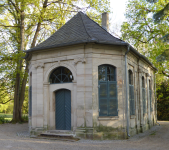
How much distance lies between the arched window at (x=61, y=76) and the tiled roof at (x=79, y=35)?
139 cm

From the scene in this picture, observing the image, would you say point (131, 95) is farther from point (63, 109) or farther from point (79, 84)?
point (63, 109)

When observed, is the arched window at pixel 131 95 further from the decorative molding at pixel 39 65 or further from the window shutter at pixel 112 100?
the decorative molding at pixel 39 65

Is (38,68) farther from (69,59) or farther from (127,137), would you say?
(127,137)

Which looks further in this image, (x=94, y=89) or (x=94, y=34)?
(x=94, y=34)

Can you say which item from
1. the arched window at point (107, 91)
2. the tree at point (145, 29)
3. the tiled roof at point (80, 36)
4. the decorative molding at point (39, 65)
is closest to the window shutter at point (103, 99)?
the arched window at point (107, 91)

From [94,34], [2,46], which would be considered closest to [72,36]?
[94,34]

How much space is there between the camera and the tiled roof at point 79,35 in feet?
35.4

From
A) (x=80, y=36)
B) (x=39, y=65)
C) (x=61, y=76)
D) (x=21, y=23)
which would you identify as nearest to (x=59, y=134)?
(x=61, y=76)

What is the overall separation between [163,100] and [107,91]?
17019mm

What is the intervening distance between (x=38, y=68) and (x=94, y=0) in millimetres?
9456

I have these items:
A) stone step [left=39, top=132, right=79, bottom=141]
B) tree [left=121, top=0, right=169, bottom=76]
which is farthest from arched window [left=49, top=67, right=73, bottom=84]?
tree [left=121, top=0, right=169, bottom=76]

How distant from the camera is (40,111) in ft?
38.3

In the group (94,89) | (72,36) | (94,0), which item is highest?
(94,0)

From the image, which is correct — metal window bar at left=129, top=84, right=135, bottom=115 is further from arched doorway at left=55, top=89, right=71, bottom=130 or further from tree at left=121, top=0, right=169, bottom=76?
tree at left=121, top=0, right=169, bottom=76
